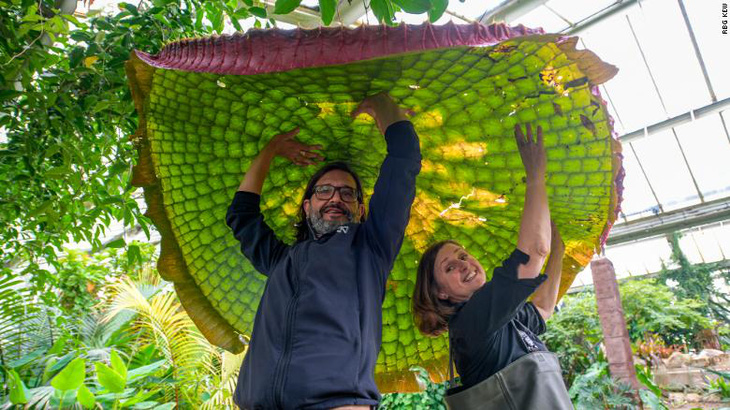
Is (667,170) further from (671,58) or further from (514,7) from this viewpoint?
(514,7)

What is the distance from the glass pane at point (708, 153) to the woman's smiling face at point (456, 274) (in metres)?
9.02

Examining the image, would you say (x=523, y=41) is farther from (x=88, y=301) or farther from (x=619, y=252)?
(x=619, y=252)

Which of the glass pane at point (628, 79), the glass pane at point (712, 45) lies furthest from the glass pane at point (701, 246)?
the glass pane at point (712, 45)

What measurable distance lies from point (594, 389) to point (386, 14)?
13.6 ft

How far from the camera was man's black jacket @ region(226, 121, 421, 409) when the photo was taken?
2.47 ft

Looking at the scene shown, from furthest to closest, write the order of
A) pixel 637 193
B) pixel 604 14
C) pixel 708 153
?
1. pixel 637 193
2. pixel 708 153
3. pixel 604 14

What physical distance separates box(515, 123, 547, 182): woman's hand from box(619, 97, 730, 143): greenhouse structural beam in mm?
7963

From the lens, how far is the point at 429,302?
43.6 inches

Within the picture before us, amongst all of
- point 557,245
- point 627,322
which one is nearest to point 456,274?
point 557,245

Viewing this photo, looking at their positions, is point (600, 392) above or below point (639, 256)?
below

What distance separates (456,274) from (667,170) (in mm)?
9994

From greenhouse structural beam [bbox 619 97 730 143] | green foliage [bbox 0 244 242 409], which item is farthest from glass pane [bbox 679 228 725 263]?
green foliage [bbox 0 244 242 409]

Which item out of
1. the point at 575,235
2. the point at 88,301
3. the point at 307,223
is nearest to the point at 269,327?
the point at 307,223

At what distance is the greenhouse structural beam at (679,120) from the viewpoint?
24.7 ft
